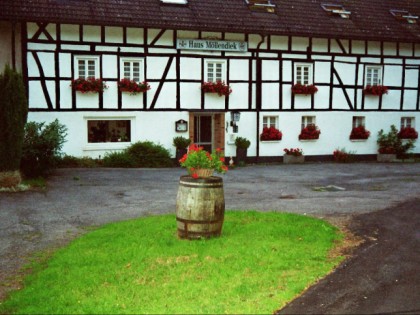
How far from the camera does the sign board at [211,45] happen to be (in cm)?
2247

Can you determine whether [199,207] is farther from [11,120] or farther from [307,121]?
[307,121]

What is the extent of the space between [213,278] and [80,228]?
437 cm

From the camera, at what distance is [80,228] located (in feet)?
34.7

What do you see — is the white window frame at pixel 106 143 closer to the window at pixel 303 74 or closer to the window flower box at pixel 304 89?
the window flower box at pixel 304 89

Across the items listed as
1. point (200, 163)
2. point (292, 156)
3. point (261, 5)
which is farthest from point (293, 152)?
point (200, 163)

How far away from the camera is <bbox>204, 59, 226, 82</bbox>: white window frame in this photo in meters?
23.1

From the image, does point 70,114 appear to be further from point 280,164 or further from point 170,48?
point 280,164

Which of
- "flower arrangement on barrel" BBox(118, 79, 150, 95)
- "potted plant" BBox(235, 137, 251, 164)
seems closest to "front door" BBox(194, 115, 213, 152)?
"potted plant" BBox(235, 137, 251, 164)

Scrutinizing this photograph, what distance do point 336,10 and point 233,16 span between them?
5.50m

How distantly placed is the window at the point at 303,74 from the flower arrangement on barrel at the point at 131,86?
7.01 meters

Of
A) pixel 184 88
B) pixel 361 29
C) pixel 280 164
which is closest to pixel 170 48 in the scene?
pixel 184 88

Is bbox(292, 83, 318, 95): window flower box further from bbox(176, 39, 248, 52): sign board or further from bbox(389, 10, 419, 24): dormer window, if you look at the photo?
bbox(389, 10, 419, 24): dormer window

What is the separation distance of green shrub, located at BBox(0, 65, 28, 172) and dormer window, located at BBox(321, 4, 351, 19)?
614 inches

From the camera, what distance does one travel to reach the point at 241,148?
76.9 feet
